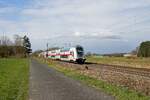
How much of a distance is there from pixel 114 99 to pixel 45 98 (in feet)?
10.9

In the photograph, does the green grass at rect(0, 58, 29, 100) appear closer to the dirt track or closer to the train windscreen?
the dirt track

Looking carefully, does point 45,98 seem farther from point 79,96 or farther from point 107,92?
point 107,92

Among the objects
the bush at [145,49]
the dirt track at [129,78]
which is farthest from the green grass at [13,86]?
the bush at [145,49]

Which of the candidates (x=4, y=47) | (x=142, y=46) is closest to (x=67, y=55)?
(x=142, y=46)

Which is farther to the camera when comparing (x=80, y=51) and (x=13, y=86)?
(x=80, y=51)

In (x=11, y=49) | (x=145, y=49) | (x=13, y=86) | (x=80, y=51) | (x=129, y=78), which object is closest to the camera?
(x=13, y=86)

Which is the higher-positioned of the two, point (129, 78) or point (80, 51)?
point (80, 51)

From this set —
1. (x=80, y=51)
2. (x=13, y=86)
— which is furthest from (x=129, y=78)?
(x=80, y=51)

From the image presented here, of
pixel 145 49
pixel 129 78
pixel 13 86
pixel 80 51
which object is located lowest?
pixel 13 86

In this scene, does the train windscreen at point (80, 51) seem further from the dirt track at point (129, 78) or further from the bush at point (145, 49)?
the dirt track at point (129, 78)

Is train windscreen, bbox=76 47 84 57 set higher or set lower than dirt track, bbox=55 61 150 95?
higher

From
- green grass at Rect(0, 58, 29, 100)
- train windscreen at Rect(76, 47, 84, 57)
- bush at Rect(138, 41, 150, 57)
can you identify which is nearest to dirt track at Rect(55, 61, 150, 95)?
green grass at Rect(0, 58, 29, 100)

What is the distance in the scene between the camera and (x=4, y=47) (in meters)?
171

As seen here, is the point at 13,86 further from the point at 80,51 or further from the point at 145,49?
the point at 145,49
